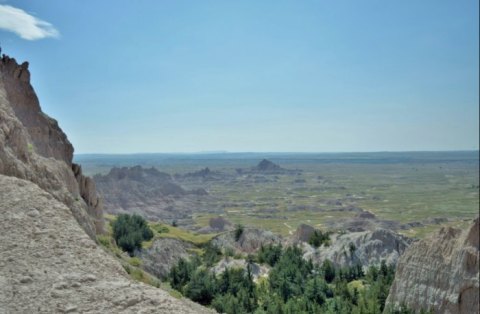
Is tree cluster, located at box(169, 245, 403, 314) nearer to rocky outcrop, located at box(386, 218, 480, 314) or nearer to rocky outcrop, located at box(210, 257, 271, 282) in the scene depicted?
rocky outcrop, located at box(210, 257, 271, 282)

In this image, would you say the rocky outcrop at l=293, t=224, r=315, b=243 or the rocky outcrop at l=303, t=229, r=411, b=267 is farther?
the rocky outcrop at l=293, t=224, r=315, b=243

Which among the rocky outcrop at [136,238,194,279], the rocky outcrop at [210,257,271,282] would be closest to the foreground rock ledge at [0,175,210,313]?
the rocky outcrop at [136,238,194,279]

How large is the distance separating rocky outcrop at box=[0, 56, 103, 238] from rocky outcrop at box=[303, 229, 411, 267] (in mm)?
28546

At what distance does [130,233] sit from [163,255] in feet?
15.8

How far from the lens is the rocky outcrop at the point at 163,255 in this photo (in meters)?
50.0

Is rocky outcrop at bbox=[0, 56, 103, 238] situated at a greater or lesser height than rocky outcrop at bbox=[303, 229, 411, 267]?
greater

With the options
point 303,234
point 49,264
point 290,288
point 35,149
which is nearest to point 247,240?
point 303,234

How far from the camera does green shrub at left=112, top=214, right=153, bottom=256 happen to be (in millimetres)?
50312

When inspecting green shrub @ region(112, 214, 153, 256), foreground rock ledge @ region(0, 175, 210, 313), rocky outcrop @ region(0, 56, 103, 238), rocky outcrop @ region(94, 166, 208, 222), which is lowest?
rocky outcrop @ region(94, 166, 208, 222)

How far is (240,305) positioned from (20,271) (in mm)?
24986

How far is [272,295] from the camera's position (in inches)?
1510

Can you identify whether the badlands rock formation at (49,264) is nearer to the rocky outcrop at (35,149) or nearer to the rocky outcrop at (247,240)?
the rocky outcrop at (35,149)

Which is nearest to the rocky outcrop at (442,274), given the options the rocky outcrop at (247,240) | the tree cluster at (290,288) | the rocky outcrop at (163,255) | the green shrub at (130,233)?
the tree cluster at (290,288)

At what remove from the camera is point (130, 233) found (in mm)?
52094
